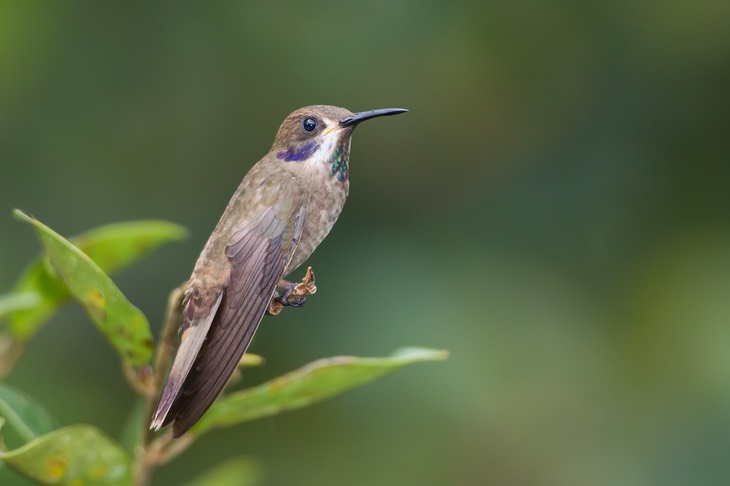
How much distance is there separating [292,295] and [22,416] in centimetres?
57

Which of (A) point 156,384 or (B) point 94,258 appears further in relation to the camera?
(B) point 94,258

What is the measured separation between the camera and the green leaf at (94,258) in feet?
7.14

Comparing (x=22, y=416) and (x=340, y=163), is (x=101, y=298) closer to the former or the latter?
(x=22, y=416)

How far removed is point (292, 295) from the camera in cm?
203

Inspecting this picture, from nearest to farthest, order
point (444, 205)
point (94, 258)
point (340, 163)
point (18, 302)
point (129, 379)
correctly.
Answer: point (129, 379)
point (18, 302)
point (94, 258)
point (340, 163)
point (444, 205)

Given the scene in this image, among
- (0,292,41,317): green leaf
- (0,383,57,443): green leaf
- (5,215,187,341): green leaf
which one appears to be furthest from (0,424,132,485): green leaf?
(5,215,187,341): green leaf

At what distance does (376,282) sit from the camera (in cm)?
411

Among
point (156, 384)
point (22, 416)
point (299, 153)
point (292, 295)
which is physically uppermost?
point (299, 153)

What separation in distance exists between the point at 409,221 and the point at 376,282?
0.37 m

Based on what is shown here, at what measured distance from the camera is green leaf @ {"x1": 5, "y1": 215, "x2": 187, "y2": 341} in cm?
218

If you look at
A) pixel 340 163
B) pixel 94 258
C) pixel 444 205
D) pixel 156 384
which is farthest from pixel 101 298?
pixel 444 205

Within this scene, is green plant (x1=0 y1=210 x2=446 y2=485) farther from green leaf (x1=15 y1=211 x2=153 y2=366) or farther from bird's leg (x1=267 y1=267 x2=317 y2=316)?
bird's leg (x1=267 y1=267 x2=317 y2=316)

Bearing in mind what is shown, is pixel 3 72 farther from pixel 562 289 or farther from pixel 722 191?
pixel 722 191

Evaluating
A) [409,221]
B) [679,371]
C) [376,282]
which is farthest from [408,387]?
[679,371]
